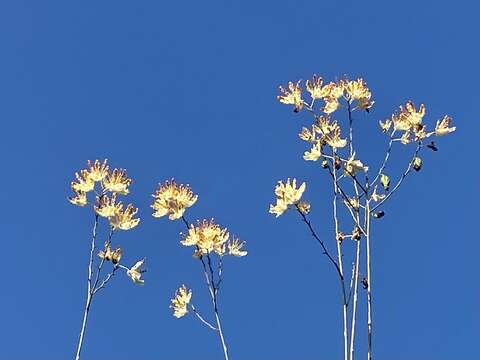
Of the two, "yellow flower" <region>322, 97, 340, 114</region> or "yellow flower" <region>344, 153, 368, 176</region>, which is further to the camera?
"yellow flower" <region>322, 97, 340, 114</region>

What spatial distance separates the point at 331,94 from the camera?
4.81 metres

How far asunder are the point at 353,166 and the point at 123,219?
5.57ft

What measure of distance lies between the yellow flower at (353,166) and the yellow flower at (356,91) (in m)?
0.55

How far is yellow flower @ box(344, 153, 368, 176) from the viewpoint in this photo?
4477 mm

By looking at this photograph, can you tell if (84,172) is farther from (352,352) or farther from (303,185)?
(352,352)

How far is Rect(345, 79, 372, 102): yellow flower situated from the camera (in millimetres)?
4785

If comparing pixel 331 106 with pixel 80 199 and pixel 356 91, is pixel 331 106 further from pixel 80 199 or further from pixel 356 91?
pixel 80 199

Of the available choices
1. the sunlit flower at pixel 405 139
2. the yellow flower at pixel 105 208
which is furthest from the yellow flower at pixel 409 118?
the yellow flower at pixel 105 208

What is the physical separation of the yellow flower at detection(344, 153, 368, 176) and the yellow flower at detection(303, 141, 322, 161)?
232mm

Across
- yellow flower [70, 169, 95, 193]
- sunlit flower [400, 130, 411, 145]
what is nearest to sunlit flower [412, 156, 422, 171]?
sunlit flower [400, 130, 411, 145]

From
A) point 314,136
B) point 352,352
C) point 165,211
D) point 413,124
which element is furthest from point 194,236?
point 413,124

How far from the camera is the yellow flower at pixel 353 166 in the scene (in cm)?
448

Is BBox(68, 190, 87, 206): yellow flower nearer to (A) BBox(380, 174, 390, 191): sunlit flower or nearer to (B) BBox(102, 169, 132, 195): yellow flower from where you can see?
(B) BBox(102, 169, 132, 195): yellow flower

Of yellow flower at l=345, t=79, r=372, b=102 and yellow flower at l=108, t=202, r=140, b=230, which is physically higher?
yellow flower at l=345, t=79, r=372, b=102
